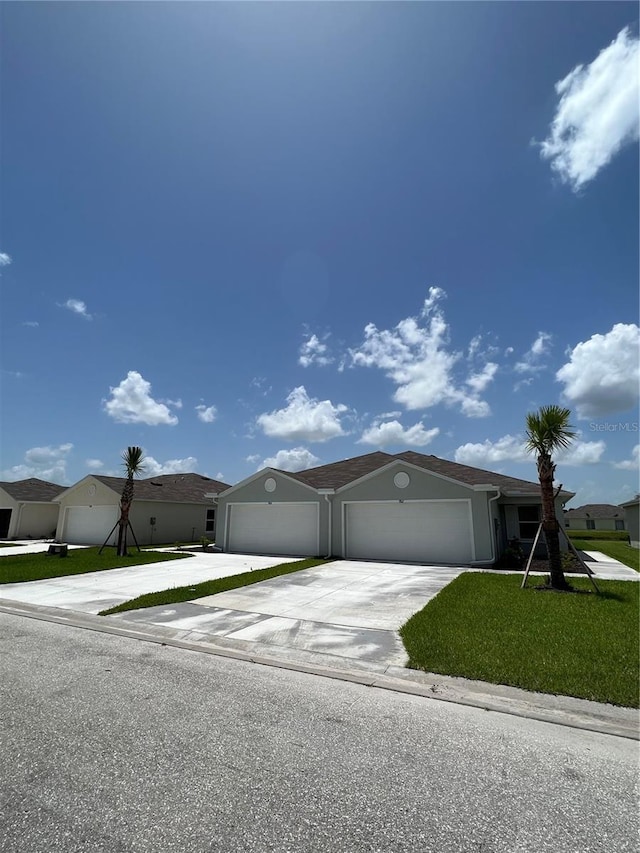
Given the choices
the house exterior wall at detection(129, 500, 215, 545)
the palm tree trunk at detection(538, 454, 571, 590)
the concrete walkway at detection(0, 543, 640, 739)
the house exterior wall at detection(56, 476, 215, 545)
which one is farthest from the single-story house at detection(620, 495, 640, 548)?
the house exterior wall at detection(56, 476, 215, 545)

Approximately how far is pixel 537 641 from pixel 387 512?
38.6ft

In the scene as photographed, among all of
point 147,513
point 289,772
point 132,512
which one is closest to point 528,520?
point 289,772

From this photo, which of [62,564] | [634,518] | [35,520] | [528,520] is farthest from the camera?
[35,520]

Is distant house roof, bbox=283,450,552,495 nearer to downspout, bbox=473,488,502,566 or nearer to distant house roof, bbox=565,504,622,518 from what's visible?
downspout, bbox=473,488,502,566

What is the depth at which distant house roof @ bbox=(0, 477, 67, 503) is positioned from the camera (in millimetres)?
28688

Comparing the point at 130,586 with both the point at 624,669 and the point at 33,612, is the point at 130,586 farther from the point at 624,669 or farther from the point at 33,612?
the point at 624,669

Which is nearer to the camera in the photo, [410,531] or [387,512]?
[410,531]

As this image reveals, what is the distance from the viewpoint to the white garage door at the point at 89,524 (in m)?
24.8

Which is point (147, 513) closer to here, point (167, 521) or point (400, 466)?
point (167, 521)

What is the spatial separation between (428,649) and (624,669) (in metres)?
2.27

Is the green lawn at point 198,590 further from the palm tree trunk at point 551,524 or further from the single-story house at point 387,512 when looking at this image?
the palm tree trunk at point 551,524

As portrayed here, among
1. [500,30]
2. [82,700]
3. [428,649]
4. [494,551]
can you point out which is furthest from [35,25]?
[494,551]

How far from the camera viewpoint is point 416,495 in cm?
1706

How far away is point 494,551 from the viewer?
16.2 m
